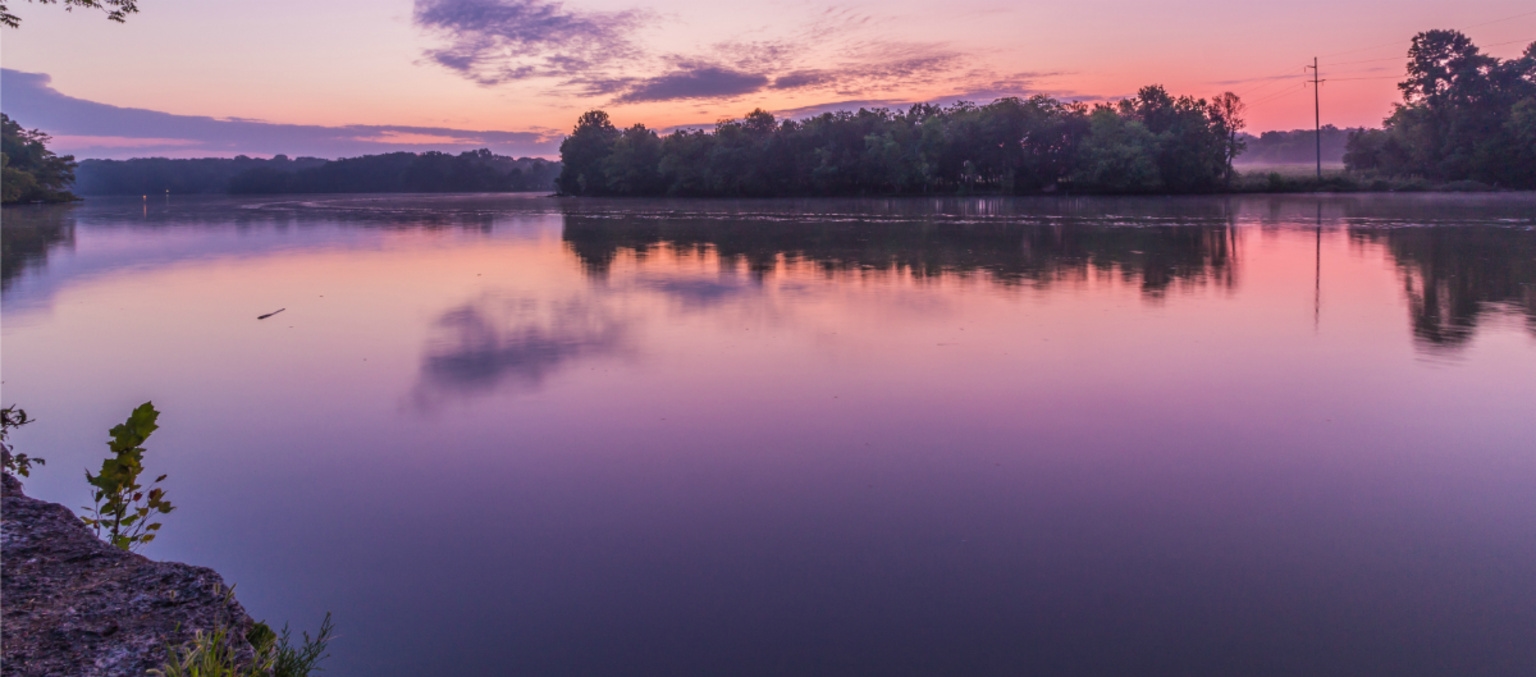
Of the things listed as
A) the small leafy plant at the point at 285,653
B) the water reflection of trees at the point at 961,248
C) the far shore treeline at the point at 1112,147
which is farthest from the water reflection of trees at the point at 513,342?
the far shore treeline at the point at 1112,147

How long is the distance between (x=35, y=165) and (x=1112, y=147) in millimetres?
82223

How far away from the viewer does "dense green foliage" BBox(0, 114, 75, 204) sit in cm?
7107

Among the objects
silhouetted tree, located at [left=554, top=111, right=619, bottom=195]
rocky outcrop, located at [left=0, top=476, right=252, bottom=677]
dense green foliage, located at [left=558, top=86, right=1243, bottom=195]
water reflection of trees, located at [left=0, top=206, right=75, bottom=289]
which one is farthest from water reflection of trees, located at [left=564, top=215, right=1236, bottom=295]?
silhouetted tree, located at [left=554, top=111, right=619, bottom=195]

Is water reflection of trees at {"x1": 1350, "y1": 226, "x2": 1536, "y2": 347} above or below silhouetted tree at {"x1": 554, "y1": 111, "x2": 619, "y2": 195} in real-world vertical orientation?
below

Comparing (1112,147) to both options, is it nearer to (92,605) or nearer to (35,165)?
(92,605)

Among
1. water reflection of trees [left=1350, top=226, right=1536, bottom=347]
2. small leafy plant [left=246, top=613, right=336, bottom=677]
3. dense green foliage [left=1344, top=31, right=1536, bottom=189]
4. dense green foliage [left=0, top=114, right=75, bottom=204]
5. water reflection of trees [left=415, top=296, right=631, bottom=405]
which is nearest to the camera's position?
small leafy plant [left=246, top=613, right=336, bottom=677]

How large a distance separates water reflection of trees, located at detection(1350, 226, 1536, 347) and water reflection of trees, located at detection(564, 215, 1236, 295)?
8.80 ft

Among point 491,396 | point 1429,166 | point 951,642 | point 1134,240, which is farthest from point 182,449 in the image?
point 1429,166

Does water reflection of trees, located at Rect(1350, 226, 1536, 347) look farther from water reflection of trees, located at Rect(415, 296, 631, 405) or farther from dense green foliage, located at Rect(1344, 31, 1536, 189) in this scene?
dense green foliage, located at Rect(1344, 31, 1536, 189)

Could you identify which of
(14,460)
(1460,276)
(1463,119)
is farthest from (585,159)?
(14,460)

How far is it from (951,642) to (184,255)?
23.7m

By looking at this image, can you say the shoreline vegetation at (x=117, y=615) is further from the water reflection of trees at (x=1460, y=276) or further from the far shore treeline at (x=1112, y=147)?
the far shore treeline at (x=1112, y=147)

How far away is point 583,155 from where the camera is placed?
115375mm

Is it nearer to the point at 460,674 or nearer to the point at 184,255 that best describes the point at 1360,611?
the point at 460,674
